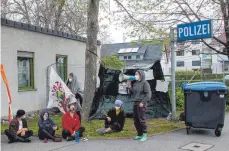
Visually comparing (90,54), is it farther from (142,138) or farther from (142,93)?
(142,138)

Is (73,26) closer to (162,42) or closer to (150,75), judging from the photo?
(162,42)

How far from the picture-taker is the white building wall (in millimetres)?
9961

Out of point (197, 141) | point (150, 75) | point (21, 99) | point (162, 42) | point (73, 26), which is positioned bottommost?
point (197, 141)

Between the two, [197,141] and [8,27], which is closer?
[197,141]

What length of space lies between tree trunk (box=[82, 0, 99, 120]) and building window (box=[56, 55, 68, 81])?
12.4 ft

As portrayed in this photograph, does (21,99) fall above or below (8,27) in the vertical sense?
below

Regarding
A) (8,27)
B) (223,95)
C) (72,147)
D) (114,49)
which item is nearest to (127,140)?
→ (72,147)

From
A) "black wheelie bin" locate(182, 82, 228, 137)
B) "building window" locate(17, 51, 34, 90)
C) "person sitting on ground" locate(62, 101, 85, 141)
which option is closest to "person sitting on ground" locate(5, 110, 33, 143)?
"person sitting on ground" locate(62, 101, 85, 141)

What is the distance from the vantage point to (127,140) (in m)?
7.04

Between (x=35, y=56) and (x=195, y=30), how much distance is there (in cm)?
617

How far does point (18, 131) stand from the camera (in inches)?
273

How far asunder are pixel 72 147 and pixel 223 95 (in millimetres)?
4034

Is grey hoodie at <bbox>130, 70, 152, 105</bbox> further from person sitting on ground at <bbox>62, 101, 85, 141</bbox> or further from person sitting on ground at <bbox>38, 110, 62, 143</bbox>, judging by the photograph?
person sitting on ground at <bbox>38, 110, 62, 143</bbox>

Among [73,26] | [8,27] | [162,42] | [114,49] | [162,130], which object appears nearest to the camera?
[162,130]
